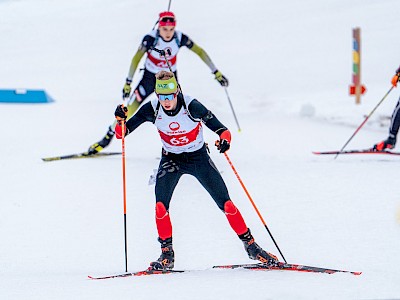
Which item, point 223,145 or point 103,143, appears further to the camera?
point 103,143

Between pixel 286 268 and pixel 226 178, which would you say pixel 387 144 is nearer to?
pixel 226 178

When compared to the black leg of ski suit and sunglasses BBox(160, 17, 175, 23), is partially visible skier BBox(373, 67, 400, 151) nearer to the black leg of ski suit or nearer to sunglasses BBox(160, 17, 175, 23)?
sunglasses BBox(160, 17, 175, 23)

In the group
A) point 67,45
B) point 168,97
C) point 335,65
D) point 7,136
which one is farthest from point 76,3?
point 168,97

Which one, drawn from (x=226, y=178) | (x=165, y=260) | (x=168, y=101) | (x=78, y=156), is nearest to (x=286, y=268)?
(x=165, y=260)

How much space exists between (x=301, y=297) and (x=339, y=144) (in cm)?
622

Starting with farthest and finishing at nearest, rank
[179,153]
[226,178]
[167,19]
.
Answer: [226,178] → [167,19] → [179,153]

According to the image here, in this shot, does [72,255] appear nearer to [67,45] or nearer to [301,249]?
[301,249]

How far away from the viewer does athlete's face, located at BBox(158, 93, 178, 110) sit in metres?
4.83

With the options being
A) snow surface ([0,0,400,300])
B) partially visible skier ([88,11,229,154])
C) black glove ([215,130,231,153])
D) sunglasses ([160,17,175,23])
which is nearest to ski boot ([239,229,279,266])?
snow surface ([0,0,400,300])

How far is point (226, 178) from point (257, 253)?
3214 mm

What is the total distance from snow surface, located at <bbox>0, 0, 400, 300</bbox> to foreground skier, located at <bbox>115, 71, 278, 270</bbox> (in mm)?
341

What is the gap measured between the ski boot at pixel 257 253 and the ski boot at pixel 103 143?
4186 mm

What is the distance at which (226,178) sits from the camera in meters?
8.17

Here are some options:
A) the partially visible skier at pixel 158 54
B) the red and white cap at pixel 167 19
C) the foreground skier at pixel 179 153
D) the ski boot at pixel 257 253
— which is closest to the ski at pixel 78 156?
the partially visible skier at pixel 158 54
